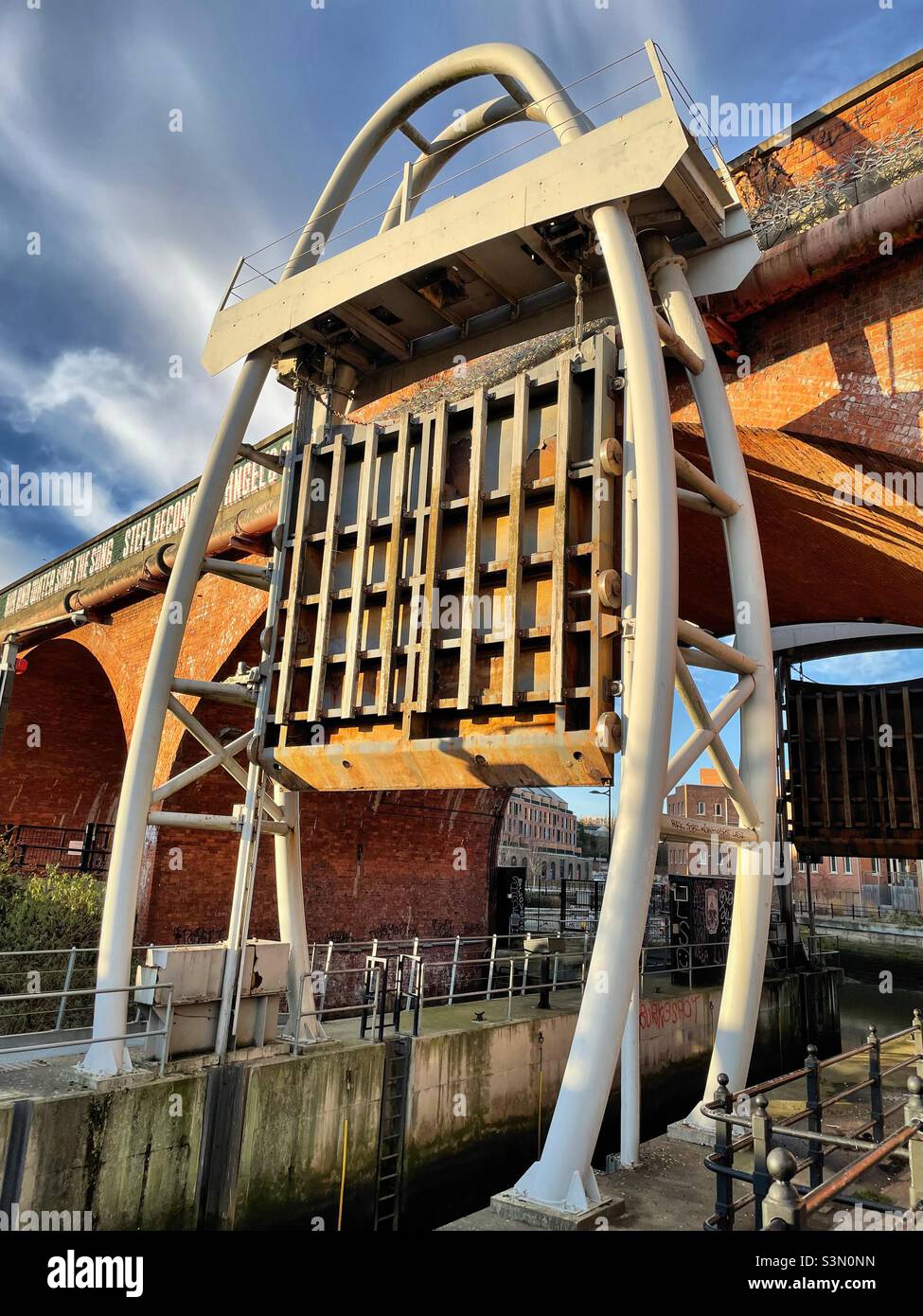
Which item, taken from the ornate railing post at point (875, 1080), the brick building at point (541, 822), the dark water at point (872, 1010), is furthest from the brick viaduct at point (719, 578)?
the brick building at point (541, 822)

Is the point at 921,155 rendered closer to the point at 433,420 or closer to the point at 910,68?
the point at 910,68

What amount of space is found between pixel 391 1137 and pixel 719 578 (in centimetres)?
1059

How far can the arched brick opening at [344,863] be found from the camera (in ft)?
48.0

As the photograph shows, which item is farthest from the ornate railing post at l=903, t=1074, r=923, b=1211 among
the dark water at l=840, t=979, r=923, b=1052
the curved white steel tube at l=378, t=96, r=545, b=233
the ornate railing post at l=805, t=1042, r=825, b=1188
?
the dark water at l=840, t=979, r=923, b=1052

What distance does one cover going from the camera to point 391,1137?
32.0 ft

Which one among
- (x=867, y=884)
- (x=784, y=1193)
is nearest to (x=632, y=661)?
(x=784, y=1193)

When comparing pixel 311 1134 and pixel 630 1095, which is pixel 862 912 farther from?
pixel 311 1134

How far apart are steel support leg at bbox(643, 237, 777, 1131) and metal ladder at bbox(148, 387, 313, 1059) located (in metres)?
4.63

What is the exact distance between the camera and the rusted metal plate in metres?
8.04

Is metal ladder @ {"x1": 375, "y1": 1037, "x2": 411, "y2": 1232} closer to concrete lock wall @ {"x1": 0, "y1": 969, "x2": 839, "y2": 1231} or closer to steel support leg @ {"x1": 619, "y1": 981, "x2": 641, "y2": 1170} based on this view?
concrete lock wall @ {"x1": 0, "y1": 969, "x2": 839, "y2": 1231}

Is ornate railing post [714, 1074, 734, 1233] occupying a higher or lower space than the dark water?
higher

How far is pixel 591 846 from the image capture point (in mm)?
91750

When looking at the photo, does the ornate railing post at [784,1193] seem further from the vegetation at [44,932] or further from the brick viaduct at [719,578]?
the vegetation at [44,932]

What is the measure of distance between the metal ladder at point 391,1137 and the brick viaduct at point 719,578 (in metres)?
5.96
